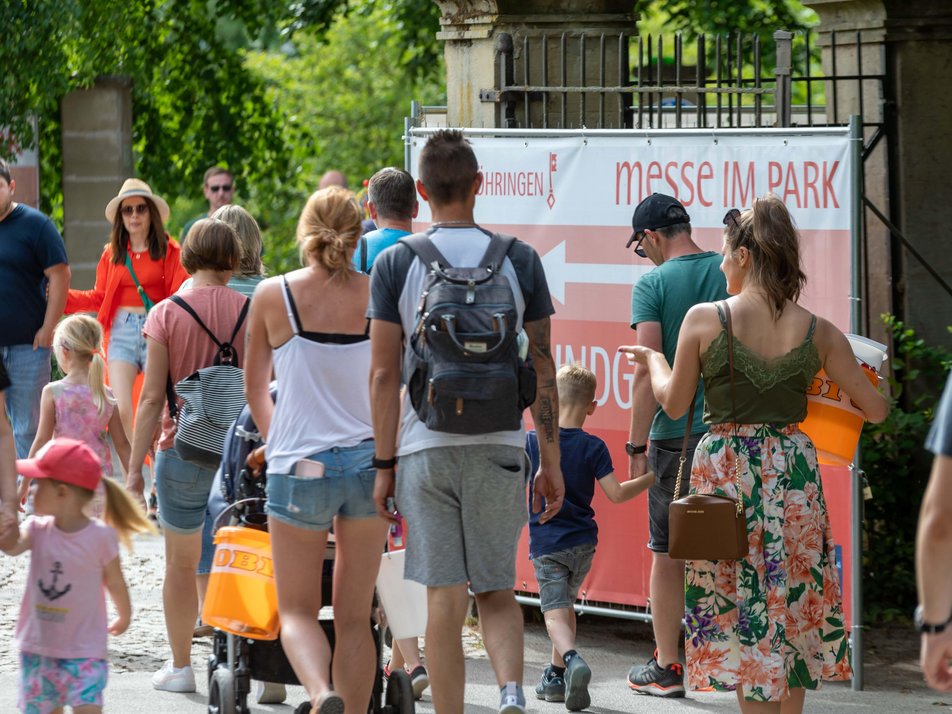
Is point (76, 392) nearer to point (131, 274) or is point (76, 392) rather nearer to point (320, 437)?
point (131, 274)

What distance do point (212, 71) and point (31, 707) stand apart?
36.0ft

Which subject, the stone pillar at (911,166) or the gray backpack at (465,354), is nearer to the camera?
the gray backpack at (465,354)

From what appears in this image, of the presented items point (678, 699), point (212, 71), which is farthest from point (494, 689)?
point (212, 71)

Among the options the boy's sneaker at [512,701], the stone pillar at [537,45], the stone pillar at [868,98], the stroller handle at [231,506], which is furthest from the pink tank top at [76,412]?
the stone pillar at [868,98]

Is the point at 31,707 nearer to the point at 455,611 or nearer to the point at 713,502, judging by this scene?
the point at 455,611

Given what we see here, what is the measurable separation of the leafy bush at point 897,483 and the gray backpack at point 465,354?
3.61 m

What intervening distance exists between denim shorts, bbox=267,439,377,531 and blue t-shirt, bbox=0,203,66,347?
13.0 ft

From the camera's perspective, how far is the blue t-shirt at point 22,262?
328 inches

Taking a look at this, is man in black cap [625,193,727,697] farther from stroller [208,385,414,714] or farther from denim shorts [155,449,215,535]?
denim shorts [155,449,215,535]

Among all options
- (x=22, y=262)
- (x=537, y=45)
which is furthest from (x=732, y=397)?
(x=22, y=262)

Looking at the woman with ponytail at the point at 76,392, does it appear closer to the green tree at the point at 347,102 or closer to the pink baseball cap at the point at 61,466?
the pink baseball cap at the point at 61,466

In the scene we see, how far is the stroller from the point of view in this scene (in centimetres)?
520

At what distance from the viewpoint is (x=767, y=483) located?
512 cm

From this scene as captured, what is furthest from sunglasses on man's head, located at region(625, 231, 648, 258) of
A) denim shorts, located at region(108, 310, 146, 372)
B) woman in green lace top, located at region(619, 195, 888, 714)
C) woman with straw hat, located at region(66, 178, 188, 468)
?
denim shorts, located at region(108, 310, 146, 372)
